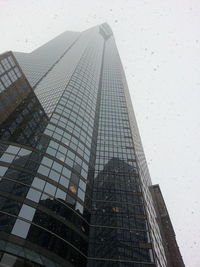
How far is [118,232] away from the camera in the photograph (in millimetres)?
31078

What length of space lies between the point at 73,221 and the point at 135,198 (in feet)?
44.3

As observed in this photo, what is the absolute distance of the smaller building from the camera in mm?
58959

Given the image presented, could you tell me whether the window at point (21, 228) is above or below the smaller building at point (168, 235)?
below

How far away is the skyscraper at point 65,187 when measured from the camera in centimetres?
2311

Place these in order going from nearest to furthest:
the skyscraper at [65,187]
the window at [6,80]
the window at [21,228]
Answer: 1. the window at [21,228]
2. the skyscraper at [65,187]
3. the window at [6,80]

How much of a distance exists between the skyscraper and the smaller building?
24071mm

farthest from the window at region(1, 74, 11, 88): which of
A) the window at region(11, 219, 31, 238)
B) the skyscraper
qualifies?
the window at region(11, 219, 31, 238)

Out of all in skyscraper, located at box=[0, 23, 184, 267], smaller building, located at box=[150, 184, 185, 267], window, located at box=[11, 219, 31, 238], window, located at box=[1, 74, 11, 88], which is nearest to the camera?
window, located at box=[11, 219, 31, 238]

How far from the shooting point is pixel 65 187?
30.2 m

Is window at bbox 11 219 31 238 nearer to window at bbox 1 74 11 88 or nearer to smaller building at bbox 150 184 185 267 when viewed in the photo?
window at bbox 1 74 11 88

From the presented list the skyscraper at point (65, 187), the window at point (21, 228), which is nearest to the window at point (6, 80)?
the skyscraper at point (65, 187)

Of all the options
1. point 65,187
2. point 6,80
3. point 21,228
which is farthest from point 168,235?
point 6,80

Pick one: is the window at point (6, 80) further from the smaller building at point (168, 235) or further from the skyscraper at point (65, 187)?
the smaller building at point (168, 235)

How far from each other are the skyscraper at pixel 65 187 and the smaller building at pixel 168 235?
2407cm
